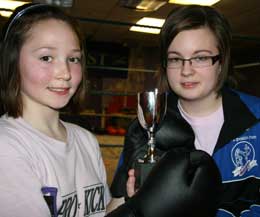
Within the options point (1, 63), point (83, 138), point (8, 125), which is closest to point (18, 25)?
point (1, 63)

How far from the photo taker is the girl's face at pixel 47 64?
816 mm

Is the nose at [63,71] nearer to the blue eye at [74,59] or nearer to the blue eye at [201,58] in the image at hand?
the blue eye at [74,59]

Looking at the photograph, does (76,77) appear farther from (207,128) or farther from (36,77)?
(207,128)

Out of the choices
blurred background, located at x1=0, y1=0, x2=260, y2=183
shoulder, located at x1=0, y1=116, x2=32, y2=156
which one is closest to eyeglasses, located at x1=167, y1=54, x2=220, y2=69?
shoulder, located at x1=0, y1=116, x2=32, y2=156

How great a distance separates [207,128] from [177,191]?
46 centimetres

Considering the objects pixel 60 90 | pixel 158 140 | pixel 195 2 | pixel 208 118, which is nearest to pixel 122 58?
pixel 195 2

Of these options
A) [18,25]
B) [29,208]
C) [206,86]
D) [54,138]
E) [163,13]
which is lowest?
[29,208]

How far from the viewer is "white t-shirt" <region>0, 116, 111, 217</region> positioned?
68 cm

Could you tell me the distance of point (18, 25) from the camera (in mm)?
843

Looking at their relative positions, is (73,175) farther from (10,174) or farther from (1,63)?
(1,63)

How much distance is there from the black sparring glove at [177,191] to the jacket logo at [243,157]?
0.33 meters

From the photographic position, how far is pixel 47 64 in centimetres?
82

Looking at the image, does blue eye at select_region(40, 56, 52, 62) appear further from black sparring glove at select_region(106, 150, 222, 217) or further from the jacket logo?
the jacket logo

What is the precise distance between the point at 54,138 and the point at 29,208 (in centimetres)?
24
